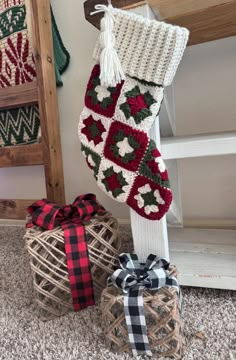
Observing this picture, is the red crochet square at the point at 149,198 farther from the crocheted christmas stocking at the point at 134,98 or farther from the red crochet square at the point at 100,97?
the red crochet square at the point at 100,97

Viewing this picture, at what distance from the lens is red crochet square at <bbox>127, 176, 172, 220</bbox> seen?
0.51 m

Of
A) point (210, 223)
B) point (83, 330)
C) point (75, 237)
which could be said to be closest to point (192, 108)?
point (210, 223)

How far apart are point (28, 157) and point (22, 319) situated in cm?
47

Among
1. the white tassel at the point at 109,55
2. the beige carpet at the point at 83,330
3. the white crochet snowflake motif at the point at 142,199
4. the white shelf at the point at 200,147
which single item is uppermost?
the white tassel at the point at 109,55

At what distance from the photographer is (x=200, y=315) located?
0.53 m

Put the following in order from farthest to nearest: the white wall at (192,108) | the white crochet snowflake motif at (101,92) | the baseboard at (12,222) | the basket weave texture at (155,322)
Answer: the baseboard at (12,222) → the white wall at (192,108) → the white crochet snowflake motif at (101,92) → the basket weave texture at (155,322)

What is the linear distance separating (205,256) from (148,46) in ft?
1.45

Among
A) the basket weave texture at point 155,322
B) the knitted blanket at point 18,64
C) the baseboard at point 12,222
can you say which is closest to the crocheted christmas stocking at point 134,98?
the basket weave texture at point 155,322

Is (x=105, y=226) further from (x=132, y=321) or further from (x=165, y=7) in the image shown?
(x=165, y=7)

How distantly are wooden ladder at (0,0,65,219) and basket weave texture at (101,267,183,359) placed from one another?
0.46 metres

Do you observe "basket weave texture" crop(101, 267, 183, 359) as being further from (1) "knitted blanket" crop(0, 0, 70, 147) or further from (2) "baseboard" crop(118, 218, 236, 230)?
(1) "knitted blanket" crop(0, 0, 70, 147)

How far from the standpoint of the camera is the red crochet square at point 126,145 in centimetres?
51

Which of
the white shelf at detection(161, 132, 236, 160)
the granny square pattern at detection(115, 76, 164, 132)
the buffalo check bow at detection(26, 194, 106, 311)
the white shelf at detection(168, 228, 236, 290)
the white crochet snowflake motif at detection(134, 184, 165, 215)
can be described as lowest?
the white shelf at detection(168, 228, 236, 290)

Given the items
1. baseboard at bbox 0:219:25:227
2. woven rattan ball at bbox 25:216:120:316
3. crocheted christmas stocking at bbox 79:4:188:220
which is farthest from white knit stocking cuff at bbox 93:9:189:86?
baseboard at bbox 0:219:25:227
